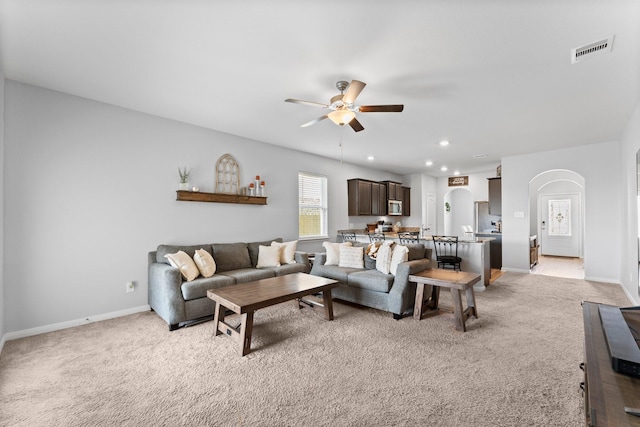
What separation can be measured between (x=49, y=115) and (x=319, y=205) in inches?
184

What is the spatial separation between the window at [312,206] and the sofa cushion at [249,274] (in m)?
1.89

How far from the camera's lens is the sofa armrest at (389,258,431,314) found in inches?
137

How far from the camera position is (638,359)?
37.9 inches

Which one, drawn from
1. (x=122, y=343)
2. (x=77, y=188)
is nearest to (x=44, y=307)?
(x=122, y=343)

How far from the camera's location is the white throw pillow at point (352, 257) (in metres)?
4.31

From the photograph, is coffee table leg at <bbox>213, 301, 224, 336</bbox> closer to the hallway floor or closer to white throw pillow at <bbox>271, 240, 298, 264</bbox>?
A: white throw pillow at <bbox>271, 240, 298, 264</bbox>

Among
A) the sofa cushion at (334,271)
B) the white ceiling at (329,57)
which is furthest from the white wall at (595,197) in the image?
the sofa cushion at (334,271)

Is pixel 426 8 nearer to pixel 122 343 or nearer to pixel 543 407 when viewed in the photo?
pixel 543 407

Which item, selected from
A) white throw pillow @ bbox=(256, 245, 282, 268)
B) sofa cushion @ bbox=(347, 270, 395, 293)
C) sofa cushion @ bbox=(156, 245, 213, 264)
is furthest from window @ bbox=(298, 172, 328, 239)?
sofa cushion @ bbox=(156, 245, 213, 264)

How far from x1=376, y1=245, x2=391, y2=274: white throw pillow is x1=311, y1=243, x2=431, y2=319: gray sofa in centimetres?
7

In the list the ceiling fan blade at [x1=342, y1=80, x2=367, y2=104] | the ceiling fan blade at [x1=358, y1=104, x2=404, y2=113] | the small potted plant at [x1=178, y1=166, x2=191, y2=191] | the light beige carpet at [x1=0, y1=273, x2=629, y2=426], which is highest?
the ceiling fan blade at [x1=342, y1=80, x2=367, y2=104]

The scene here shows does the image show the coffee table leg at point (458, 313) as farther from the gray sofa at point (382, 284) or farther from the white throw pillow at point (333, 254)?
the white throw pillow at point (333, 254)

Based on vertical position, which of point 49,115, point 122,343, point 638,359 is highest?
point 49,115

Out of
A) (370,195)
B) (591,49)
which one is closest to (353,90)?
(591,49)
